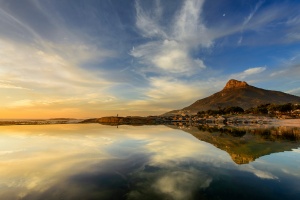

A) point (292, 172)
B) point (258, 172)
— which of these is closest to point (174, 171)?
point (258, 172)

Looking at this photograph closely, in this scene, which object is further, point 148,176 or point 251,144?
point 251,144

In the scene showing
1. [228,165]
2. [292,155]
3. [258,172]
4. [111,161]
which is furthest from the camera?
[292,155]

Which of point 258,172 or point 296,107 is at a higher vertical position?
point 296,107

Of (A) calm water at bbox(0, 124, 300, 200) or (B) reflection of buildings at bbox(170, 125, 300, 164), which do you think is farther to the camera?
(B) reflection of buildings at bbox(170, 125, 300, 164)

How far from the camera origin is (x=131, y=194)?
11.2m

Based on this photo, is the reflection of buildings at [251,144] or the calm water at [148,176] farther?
the reflection of buildings at [251,144]

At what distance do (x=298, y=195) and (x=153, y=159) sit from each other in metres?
11.1

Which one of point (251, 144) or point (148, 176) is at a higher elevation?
point (251, 144)

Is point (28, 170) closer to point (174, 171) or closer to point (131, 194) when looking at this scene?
point (131, 194)

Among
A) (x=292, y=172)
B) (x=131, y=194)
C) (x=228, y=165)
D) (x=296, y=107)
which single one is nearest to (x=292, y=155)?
(x=292, y=172)

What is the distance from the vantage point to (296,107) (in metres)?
144

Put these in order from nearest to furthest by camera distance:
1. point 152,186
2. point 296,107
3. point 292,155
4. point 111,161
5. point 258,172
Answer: point 152,186 → point 258,172 → point 111,161 → point 292,155 → point 296,107

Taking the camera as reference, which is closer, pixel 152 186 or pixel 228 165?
pixel 152 186

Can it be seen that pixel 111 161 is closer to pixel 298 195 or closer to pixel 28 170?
pixel 28 170
